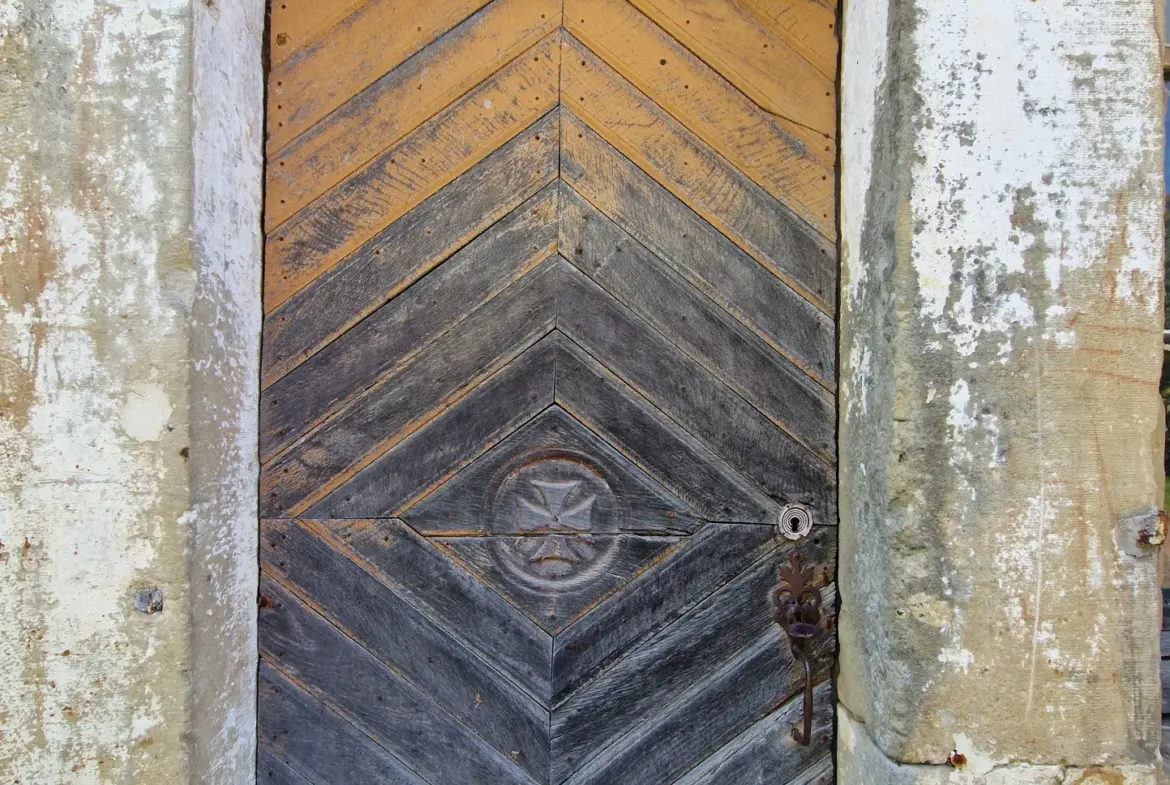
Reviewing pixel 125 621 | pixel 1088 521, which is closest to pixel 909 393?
pixel 1088 521

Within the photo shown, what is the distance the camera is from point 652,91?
53.1 inches

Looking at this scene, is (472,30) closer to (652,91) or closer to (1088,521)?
(652,91)

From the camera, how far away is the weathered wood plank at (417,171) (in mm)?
1335

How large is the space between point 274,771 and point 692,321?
4.36ft

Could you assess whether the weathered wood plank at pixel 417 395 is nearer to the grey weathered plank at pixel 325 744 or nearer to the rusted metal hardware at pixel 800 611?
the grey weathered plank at pixel 325 744

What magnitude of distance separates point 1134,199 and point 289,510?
5.68 ft

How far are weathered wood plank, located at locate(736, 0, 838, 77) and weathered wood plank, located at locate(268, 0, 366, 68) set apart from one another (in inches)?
34.6

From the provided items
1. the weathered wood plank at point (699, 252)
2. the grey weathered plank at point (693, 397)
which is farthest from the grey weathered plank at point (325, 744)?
the weathered wood plank at point (699, 252)

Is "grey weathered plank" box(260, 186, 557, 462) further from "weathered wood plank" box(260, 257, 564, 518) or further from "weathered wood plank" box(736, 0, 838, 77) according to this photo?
"weathered wood plank" box(736, 0, 838, 77)

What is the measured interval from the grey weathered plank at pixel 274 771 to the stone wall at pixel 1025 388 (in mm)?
1220

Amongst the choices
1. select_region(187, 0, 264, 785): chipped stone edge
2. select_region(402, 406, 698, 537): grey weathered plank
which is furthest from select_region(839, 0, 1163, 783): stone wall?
select_region(187, 0, 264, 785): chipped stone edge

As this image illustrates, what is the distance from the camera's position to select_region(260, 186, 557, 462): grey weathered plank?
4.39 feet

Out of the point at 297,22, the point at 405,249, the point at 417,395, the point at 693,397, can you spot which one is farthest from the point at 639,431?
the point at 297,22

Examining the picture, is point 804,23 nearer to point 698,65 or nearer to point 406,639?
point 698,65
